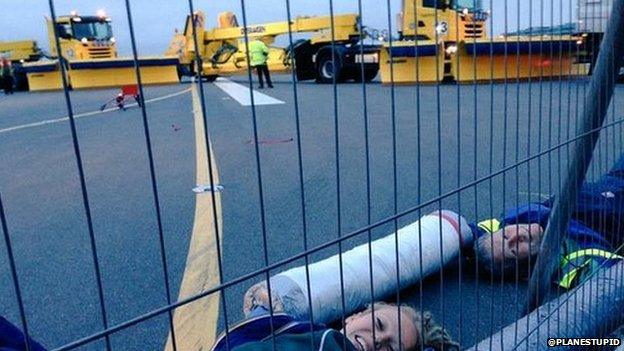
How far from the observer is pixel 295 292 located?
2121 mm

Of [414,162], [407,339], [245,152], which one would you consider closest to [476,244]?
[407,339]

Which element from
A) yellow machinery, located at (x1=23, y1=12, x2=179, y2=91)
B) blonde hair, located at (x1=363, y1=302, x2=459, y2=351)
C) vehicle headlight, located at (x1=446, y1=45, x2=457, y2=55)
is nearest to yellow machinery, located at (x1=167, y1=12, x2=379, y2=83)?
yellow machinery, located at (x1=23, y1=12, x2=179, y2=91)

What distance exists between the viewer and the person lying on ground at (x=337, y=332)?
1433mm

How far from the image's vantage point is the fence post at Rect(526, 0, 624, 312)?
2.17 m

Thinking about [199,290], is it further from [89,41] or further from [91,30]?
[91,30]


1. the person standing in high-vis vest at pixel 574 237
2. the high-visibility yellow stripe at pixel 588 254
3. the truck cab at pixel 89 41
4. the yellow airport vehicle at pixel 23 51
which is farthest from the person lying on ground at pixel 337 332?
Result: the yellow airport vehicle at pixel 23 51

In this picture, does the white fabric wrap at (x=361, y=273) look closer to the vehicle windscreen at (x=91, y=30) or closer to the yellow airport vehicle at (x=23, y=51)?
the vehicle windscreen at (x=91, y=30)

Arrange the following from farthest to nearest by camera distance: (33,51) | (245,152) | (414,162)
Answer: (33,51)
(245,152)
(414,162)

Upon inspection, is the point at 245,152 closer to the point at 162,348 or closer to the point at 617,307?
the point at 162,348

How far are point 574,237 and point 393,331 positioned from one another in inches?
50.6

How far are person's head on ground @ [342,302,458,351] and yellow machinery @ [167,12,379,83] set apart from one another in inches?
524

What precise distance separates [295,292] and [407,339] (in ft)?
1.52

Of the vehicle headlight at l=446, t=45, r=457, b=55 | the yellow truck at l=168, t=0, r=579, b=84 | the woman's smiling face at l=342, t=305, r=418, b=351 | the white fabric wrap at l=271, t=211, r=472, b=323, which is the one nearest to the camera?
the woman's smiling face at l=342, t=305, r=418, b=351

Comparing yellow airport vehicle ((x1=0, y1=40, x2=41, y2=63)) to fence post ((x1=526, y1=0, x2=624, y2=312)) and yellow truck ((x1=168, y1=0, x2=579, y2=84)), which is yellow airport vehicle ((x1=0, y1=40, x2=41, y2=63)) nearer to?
yellow truck ((x1=168, y1=0, x2=579, y2=84))
